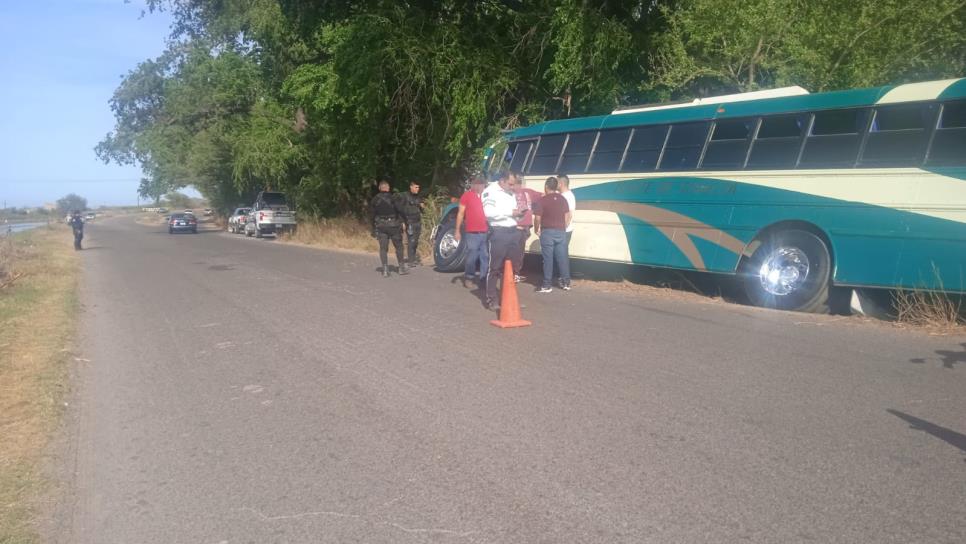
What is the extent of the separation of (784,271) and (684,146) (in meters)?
2.58

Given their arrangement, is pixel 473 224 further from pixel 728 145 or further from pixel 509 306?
pixel 728 145

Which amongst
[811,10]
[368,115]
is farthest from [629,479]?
[368,115]

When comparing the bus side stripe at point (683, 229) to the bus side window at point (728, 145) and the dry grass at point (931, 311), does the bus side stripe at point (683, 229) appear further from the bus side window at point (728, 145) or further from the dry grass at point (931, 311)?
the dry grass at point (931, 311)

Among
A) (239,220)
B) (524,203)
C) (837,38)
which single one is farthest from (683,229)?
(239,220)

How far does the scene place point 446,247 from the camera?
1544cm

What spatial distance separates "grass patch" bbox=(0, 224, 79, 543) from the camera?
4.56 metres

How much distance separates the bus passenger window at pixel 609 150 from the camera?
41.5 feet

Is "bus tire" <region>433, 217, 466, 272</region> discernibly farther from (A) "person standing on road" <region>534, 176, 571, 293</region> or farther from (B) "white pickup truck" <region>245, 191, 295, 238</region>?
(B) "white pickup truck" <region>245, 191, 295, 238</region>

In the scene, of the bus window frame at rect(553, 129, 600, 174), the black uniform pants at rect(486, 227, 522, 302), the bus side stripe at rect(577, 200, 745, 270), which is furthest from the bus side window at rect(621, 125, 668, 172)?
the black uniform pants at rect(486, 227, 522, 302)

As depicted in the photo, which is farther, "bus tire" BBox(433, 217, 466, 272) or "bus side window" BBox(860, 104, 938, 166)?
"bus tire" BBox(433, 217, 466, 272)

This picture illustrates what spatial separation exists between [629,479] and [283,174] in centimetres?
3055

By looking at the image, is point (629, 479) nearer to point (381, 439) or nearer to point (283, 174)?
point (381, 439)

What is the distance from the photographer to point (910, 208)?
870 centimetres

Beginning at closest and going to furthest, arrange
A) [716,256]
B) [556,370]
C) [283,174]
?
[556,370] → [716,256] → [283,174]
